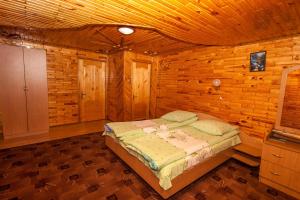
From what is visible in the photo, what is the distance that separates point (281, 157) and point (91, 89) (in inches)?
193

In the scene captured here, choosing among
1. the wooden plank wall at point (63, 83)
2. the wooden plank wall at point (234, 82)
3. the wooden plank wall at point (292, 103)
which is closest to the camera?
the wooden plank wall at point (292, 103)

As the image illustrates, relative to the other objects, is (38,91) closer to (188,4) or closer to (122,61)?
(122,61)

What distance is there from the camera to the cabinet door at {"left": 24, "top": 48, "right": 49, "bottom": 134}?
3482mm

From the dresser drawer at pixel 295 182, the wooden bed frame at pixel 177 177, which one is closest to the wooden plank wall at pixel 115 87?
the wooden bed frame at pixel 177 177

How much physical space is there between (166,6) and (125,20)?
70cm

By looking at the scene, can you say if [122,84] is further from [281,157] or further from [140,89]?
[281,157]

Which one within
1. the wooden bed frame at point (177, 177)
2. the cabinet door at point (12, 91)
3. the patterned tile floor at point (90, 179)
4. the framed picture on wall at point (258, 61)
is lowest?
the patterned tile floor at point (90, 179)

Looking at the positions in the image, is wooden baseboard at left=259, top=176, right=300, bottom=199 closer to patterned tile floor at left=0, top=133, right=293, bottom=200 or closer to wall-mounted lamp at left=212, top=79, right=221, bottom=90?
patterned tile floor at left=0, top=133, right=293, bottom=200

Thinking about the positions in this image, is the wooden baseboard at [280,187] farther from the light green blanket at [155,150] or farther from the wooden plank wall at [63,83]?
the wooden plank wall at [63,83]

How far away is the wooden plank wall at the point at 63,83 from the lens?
14.0 feet

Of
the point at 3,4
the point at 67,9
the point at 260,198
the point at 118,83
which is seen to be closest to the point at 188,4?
the point at 67,9

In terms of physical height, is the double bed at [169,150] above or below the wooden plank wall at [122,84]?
below

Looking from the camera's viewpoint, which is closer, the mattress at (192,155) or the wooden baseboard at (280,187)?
the mattress at (192,155)

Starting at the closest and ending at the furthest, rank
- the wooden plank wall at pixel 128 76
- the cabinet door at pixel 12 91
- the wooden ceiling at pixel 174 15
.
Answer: the wooden ceiling at pixel 174 15, the cabinet door at pixel 12 91, the wooden plank wall at pixel 128 76
